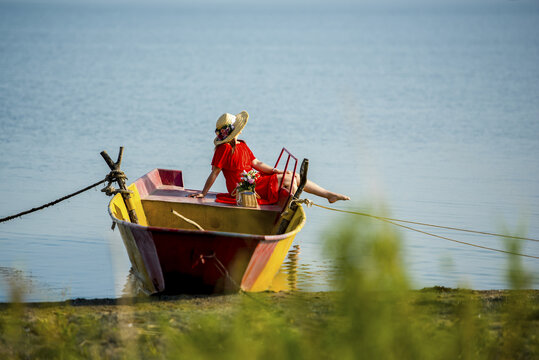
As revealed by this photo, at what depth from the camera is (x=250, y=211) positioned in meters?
8.42

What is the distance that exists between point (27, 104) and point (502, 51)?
30.2m

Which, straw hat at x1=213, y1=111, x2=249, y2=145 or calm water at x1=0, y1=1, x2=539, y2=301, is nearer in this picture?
straw hat at x1=213, y1=111, x2=249, y2=145

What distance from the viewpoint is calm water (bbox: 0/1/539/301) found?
9.22 m

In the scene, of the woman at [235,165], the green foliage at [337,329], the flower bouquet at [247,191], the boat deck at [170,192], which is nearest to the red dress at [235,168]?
the woman at [235,165]

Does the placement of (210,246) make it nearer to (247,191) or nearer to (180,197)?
(247,191)

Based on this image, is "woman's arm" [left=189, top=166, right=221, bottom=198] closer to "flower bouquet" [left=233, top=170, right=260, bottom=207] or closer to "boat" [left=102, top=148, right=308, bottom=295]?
"boat" [left=102, top=148, right=308, bottom=295]

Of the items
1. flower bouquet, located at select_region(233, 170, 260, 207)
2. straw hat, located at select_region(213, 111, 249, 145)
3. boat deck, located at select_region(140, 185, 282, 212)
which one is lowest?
boat deck, located at select_region(140, 185, 282, 212)

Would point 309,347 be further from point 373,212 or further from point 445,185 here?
point 445,185

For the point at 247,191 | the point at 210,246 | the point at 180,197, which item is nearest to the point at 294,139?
the point at 180,197

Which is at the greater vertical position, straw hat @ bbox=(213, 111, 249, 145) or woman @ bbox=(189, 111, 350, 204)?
straw hat @ bbox=(213, 111, 249, 145)

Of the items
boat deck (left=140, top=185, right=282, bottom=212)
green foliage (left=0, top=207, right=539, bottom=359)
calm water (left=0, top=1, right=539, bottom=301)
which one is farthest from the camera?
calm water (left=0, top=1, right=539, bottom=301)

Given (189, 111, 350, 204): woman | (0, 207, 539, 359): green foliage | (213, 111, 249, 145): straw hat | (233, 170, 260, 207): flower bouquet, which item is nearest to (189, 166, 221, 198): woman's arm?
(189, 111, 350, 204): woman

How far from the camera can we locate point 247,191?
8.44m

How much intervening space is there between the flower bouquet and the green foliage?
2307 mm
